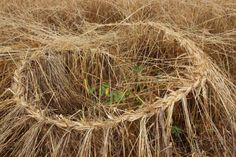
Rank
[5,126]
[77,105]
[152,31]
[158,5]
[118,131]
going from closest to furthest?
[118,131]
[5,126]
[77,105]
[152,31]
[158,5]

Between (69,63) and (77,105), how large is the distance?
0.77 feet

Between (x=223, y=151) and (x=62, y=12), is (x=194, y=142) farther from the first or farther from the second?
(x=62, y=12)

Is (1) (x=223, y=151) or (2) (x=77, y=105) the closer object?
(1) (x=223, y=151)

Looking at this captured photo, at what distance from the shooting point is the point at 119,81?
A: 167 centimetres

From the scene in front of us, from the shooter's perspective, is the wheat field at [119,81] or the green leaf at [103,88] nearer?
the wheat field at [119,81]

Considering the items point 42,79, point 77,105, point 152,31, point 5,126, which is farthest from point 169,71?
point 5,126

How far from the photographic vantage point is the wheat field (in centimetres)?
130

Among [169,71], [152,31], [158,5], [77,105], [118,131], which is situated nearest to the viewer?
[118,131]

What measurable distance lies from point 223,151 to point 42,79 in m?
0.78

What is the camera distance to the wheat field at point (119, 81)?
1304mm

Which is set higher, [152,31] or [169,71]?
[152,31]

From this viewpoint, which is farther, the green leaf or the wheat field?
the green leaf

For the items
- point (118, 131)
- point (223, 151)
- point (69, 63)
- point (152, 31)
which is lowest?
point (223, 151)

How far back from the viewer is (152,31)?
1.82m
